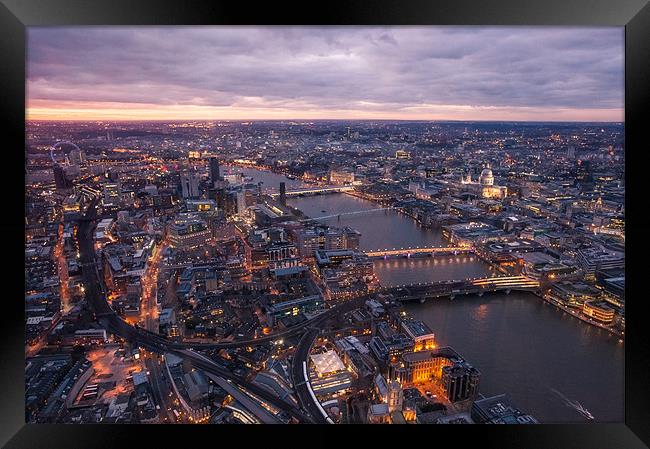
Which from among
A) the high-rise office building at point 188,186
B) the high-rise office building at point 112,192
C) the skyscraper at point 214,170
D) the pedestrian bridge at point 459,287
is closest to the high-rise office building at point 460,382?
the pedestrian bridge at point 459,287

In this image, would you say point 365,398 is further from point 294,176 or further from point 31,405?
point 294,176

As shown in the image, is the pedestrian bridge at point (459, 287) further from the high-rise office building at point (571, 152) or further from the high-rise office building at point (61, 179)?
the high-rise office building at point (61, 179)

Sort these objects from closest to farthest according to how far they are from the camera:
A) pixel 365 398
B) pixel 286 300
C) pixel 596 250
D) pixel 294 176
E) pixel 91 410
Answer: pixel 91 410
pixel 365 398
pixel 286 300
pixel 596 250
pixel 294 176

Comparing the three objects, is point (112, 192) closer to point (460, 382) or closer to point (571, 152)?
point (460, 382)

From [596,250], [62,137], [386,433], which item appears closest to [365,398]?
[386,433]

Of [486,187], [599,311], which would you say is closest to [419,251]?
[599,311]
